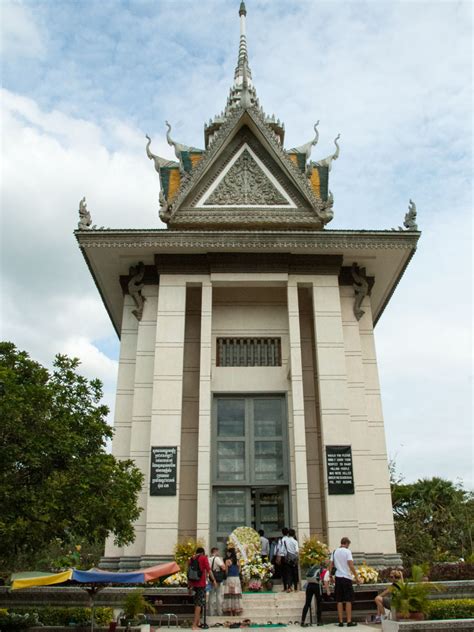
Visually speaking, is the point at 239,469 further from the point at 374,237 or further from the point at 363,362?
the point at 374,237

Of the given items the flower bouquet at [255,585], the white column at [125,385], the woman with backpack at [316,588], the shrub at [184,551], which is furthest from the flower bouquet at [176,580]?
the white column at [125,385]

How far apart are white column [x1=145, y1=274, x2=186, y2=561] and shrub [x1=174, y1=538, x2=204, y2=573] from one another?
47 cm

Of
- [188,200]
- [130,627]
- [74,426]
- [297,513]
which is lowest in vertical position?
[130,627]

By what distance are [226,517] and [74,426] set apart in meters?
6.76

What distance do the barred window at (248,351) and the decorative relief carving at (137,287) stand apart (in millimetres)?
2433

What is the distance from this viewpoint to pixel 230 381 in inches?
723

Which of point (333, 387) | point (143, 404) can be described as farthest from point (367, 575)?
point (143, 404)

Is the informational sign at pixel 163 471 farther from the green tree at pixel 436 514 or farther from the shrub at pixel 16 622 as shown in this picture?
the green tree at pixel 436 514

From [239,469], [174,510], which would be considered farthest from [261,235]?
[174,510]

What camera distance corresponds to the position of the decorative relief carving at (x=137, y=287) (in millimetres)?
18844

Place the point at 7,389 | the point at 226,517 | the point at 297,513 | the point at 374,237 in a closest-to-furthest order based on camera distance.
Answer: the point at 7,389 < the point at 297,513 < the point at 226,517 < the point at 374,237

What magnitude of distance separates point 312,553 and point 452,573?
3.03m

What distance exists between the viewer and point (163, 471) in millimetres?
16328

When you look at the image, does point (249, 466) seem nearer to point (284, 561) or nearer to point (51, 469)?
point (284, 561)
